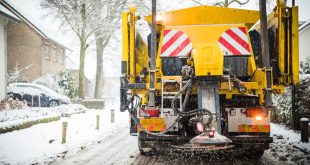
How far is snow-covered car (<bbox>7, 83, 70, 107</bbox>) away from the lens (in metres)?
19.7

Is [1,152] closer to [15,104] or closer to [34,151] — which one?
[34,151]

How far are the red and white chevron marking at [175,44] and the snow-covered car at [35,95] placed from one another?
15.0 metres

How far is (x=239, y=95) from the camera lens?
19.4 ft

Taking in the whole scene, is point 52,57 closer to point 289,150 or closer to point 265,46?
point 289,150

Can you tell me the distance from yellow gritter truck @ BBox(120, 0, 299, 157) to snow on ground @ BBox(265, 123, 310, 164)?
603 mm

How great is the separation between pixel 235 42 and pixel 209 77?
4.95 ft

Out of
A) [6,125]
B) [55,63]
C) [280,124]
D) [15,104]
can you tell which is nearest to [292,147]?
[280,124]

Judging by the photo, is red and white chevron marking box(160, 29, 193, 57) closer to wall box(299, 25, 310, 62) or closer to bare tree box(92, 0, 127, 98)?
bare tree box(92, 0, 127, 98)

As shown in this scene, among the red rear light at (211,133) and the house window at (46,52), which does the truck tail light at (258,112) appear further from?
the house window at (46,52)

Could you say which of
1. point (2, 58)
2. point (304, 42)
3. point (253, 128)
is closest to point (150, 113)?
point (253, 128)

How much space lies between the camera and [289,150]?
7.19m

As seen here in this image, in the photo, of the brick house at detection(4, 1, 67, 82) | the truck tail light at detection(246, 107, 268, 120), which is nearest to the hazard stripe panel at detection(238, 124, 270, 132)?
the truck tail light at detection(246, 107, 268, 120)

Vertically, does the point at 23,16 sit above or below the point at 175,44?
above

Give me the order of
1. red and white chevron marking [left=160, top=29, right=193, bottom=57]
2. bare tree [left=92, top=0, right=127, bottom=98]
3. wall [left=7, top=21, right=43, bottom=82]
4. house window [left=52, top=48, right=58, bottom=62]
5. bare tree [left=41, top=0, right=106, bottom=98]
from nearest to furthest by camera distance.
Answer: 1. red and white chevron marking [left=160, top=29, right=193, bottom=57]
2. bare tree [left=41, top=0, right=106, bottom=98]
3. bare tree [left=92, top=0, right=127, bottom=98]
4. wall [left=7, top=21, right=43, bottom=82]
5. house window [left=52, top=48, right=58, bottom=62]
